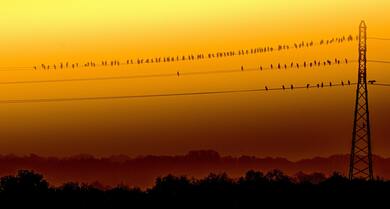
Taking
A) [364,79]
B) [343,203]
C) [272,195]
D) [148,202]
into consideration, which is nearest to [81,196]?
[148,202]

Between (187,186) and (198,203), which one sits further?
(187,186)

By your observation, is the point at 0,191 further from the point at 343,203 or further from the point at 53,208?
the point at 343,203

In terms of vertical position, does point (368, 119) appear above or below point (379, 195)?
above

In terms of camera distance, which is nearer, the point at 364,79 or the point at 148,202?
the point at 364,79

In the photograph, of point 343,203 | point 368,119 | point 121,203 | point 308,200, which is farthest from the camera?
point 121,203

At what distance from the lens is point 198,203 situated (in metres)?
160

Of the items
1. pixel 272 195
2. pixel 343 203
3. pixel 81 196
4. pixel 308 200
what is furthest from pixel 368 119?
pixel 81 196

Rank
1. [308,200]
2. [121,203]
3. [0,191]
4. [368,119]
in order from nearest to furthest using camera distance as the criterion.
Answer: [368,119]
[308,200]
[121,203]
[0,191]

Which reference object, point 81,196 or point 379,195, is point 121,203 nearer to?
point 81,196

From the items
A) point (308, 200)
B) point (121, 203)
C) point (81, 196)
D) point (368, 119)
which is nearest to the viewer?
point (368, 119)

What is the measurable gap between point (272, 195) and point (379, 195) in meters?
21.1

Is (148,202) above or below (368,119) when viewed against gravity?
below

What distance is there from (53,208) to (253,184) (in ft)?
126

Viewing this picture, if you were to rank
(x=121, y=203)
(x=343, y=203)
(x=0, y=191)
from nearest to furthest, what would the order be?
(x=343, y=203)
(x=121, y=203)
(x=0, y=191)
